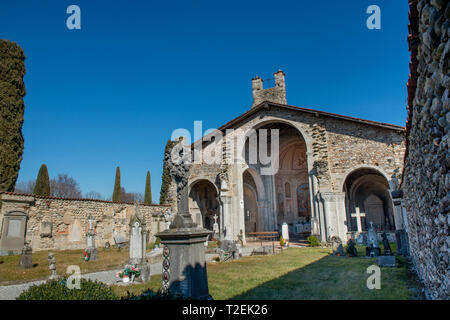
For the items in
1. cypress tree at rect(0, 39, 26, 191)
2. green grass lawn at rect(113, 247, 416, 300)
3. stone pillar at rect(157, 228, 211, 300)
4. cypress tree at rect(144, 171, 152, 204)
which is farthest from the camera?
cypress tree at rect(144, 171, 152, 204)

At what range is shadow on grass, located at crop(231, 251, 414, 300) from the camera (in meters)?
5.67

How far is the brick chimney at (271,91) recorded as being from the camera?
27.3 metres

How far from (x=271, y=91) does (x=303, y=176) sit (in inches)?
364

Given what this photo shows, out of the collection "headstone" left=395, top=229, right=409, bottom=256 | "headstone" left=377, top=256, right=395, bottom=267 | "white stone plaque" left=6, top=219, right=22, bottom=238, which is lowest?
"headstone" left=377, top=256, right=395, bottom=267

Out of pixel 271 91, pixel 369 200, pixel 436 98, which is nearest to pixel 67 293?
pixel 436 98

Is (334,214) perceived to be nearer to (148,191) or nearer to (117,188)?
(148,191)

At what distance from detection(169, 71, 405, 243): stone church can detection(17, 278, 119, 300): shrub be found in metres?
12.1

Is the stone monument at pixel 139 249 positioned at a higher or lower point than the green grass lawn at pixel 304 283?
higher

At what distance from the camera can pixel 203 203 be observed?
81.9ft

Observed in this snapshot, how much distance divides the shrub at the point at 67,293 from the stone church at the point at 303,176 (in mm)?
12076

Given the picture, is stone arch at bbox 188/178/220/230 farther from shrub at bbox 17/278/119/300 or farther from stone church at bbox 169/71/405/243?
shrub at bbox 17/278/119/300

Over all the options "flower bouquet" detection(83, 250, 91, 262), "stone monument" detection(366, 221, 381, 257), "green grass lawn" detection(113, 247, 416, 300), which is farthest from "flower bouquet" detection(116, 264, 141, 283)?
"stone monument" detection(366, 221, 381, 257)

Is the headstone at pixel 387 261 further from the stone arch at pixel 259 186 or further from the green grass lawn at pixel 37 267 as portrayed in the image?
the stone arch at pixel 259 186

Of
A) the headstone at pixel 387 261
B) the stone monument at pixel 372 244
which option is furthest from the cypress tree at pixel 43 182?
the headstone at pixel 387 261
